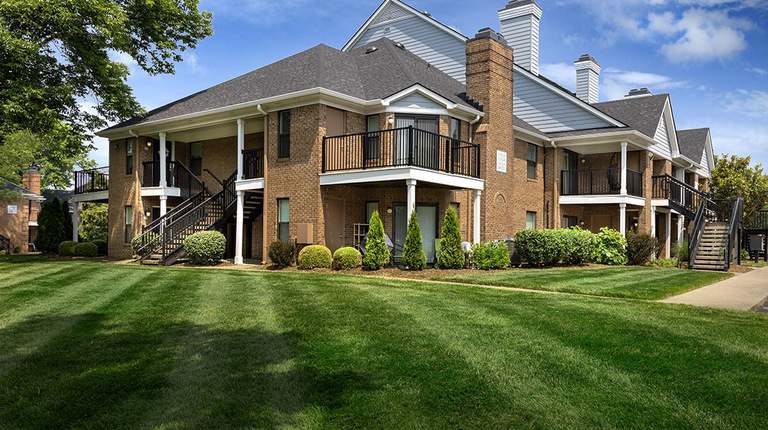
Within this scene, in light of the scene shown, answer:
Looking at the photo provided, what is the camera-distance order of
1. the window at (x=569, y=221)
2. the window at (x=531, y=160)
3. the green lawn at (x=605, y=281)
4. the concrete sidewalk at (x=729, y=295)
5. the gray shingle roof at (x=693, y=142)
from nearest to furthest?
the concrete sidewalk at (x=729, y=295)
the green lawn at (x=605, y=281)
the window at (x=531, y=160)
the window at (x=569, y=221)
the gray shingle roof at (x=693, y=142)

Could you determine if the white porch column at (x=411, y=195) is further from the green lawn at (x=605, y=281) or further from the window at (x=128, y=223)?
the window at (x=128, y=223)

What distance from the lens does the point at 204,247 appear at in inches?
714

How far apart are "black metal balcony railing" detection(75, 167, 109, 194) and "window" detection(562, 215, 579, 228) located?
21.4 meters

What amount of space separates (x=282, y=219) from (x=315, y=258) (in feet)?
9.83

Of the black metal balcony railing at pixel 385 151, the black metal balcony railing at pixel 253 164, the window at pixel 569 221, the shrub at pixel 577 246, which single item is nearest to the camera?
the black metal balcony railing at pixel 385 151

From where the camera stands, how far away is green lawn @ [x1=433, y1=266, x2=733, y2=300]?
11.2 metres

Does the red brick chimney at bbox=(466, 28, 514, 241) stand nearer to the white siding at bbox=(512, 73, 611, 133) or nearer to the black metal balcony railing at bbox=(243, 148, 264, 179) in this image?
the white siding at bbox=(512, 73, 611, 133)

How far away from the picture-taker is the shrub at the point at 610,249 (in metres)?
19.9

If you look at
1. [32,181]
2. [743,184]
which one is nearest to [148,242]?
[32,181]

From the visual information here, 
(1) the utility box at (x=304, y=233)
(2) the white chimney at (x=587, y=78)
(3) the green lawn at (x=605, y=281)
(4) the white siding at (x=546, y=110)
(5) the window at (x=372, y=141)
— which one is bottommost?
(3) the green lawn at (x=605, y=281)

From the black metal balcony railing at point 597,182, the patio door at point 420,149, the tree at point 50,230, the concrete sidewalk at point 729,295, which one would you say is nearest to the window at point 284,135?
the patio door at point 420,149

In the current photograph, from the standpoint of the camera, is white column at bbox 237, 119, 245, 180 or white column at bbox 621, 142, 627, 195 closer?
white column at bbox 237, 119, 245, 180

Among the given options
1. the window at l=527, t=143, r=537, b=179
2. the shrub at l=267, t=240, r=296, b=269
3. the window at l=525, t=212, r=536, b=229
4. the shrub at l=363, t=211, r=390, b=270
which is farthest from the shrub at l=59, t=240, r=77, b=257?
the window at l=527, t=143, r=537, b=179

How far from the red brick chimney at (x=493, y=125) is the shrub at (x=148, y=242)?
1173cm
